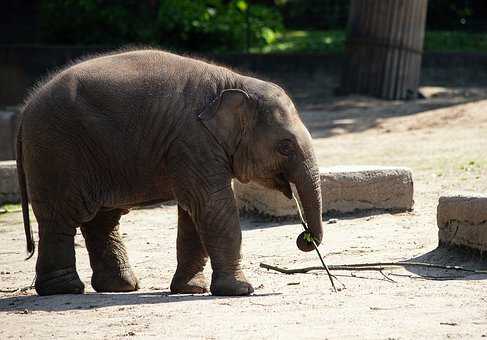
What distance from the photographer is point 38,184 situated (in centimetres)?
752

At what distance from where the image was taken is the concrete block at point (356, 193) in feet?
31.9

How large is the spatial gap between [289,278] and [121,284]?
1.15m

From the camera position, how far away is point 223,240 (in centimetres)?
732

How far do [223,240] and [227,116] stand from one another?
791 millimetres

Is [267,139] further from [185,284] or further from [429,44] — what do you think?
[429,44]

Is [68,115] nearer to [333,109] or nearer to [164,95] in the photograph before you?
[164,95]

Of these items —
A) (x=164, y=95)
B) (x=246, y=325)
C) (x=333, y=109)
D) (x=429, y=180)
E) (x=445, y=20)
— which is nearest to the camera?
(x=246, y=325)

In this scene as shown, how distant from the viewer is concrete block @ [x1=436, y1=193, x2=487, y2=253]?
7.74 meters

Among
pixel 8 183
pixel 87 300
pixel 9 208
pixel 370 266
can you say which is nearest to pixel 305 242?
pixel 370 266

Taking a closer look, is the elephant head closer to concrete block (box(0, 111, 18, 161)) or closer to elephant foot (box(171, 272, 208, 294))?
elephant foot (box(171, 272, 208, 294))

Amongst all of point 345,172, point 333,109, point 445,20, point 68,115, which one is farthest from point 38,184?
point 445,20

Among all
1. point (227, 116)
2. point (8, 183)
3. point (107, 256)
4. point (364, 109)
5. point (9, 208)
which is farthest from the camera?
point (364, 109)

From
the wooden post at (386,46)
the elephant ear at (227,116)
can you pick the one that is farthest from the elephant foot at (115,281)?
the wooden post at (386,46)

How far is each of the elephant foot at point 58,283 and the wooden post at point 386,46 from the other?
1070 centimetres
